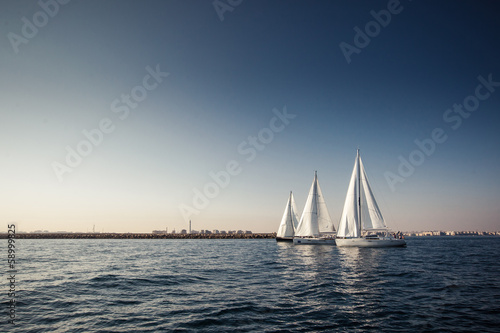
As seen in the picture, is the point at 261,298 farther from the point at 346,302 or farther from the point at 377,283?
the point at 377,283

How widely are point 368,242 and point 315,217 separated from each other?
15.2 m

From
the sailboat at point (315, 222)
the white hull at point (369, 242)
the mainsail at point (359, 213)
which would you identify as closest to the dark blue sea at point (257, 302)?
the white hull at point (369, 242)

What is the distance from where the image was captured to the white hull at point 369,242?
5334 cm

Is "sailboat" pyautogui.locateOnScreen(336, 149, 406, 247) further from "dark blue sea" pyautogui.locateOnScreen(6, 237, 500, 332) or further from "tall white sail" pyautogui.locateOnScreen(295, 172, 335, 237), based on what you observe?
"dark blue sea" pyautogui.locateOnScreen(6, 237, 500, 332)

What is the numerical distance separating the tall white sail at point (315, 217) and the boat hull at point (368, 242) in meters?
10.4

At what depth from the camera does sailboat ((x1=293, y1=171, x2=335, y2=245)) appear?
66000 mm

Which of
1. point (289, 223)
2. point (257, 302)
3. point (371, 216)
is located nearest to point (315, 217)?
point (289, 223)

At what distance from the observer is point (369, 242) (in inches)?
2098

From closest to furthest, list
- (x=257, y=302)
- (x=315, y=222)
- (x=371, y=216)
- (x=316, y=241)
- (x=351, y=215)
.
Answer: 1. (x=257, y=302)
2. (x=351, y=215)
3. (x=371, y=216)
4. (x=316, y=241)
5. (x=315, y=222)

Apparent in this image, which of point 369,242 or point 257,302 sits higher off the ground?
point 257,302

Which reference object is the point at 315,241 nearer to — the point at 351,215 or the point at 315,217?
the point at 315,217

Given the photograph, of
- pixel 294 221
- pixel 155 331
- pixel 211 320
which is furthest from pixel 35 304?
pixel 294 221

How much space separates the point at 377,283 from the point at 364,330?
11289 millimetres

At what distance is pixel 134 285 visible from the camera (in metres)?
20.3
